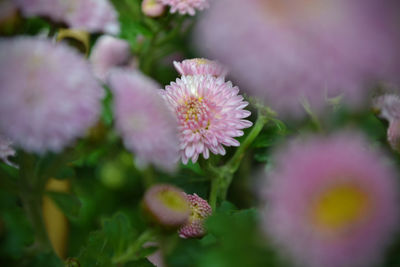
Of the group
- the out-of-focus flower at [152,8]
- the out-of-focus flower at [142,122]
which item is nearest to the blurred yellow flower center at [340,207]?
the out-of-focus flower at [142,122]

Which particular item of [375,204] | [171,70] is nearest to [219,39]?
[375,204]

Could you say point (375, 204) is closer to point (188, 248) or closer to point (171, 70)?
point (188, 248)

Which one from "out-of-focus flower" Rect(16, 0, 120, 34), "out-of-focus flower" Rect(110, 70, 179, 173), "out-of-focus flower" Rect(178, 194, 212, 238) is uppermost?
"out-of-focus flower" Rect(16, 0, 120, 34)

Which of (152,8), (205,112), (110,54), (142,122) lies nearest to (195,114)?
(205,112)

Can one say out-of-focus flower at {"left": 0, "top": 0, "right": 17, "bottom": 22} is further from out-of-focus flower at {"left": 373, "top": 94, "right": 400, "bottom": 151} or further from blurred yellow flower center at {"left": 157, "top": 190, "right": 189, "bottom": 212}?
out-of-focus flower at {"left": 373, "top": 94, "right": 400, "bottom": 151}

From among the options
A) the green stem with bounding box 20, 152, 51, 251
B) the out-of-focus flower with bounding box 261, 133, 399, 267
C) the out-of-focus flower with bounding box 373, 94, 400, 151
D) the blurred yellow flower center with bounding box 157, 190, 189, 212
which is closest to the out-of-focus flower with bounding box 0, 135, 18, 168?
the green stem with bounding box 20, 152, 51, 251

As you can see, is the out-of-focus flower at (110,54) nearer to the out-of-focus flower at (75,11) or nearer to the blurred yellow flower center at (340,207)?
the out-of-focus flower at (75,11)
